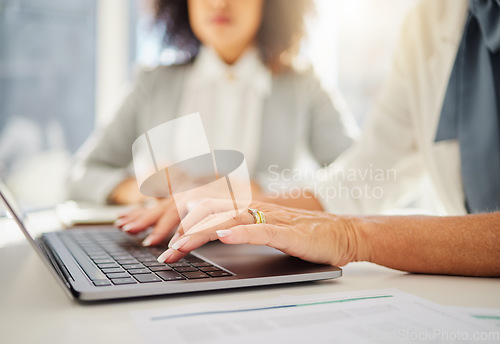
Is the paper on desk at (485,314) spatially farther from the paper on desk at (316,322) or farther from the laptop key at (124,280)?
the laptop key at (124,280)

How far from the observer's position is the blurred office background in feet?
7.25

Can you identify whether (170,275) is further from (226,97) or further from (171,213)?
(226,97)

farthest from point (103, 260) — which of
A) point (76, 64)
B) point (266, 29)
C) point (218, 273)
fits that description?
point (76, 64)

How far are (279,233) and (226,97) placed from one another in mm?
1324

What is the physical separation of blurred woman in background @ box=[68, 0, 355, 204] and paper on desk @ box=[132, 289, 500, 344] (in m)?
1.24

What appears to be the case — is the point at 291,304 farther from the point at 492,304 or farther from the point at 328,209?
the point at 328,209

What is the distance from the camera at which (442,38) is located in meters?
0.93

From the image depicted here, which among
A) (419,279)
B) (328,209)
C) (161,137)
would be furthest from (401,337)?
(161,137)

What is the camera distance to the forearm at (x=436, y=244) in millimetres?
516

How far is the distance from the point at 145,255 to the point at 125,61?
2071 millimetres

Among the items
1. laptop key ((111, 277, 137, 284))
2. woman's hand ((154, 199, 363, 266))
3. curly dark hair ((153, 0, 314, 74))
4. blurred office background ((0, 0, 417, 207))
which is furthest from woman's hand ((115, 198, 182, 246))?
blurred office background ((0, 0, 417, 207))

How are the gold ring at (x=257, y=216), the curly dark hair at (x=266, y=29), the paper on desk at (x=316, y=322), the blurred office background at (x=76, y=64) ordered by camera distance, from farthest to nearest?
the blurred office background at (x=76, y=64) < the curly dark hair at (x=266, y=29) < the gold ring at (x=257, y=216) < the paper on desk at (x=316, y=322)

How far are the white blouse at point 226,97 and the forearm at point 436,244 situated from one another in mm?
1185

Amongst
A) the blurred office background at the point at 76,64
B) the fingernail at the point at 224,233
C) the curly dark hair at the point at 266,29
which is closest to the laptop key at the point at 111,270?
the fingernail at the point at 224,233
